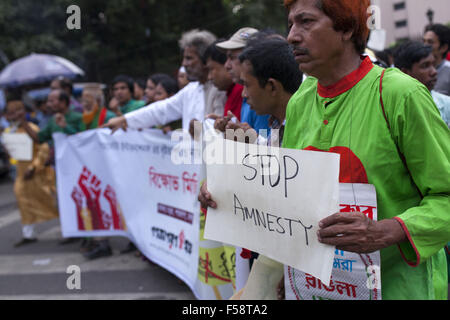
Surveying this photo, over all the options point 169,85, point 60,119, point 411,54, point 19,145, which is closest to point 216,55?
point 411,54

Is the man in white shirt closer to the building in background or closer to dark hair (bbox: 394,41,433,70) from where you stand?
dark hair (bbox: 394,41,433,70)

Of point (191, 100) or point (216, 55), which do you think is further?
point (191, 100)

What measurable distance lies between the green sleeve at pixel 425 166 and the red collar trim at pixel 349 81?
7.3 inches

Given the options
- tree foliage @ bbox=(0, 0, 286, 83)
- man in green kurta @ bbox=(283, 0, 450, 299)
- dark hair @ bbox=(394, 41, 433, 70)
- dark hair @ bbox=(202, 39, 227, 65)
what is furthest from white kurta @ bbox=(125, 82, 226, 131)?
tree foliage @ bbox=(0, 0, 286, 83)

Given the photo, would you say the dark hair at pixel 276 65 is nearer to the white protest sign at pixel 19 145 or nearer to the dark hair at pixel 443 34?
the dark hair at pixel 443 34

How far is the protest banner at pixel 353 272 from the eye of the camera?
1.44 metres

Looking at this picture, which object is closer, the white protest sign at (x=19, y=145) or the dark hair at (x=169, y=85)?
the dark hair at (x=169, y=85)

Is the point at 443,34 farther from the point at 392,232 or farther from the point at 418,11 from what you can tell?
the point at 418,11

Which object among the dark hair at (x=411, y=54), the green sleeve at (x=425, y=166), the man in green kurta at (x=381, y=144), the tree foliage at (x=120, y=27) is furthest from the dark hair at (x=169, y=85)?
the tree foliage at (x=120, y=27)

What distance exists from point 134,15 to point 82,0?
85.3 inches

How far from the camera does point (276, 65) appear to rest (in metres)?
2.29

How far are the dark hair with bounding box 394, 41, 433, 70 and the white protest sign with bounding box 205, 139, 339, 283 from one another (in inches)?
92.7

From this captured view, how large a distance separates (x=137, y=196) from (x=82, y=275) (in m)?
0.99

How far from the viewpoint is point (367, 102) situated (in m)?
1.43
